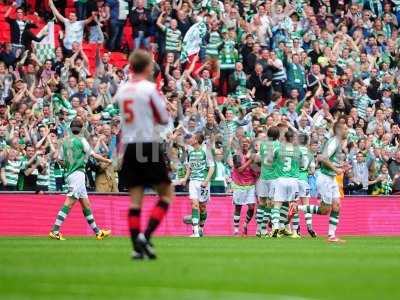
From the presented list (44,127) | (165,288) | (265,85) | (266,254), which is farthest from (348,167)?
(165,288)

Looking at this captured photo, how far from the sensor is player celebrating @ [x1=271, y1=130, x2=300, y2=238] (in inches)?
1071

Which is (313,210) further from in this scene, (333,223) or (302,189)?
(333,223)

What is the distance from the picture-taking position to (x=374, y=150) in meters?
32.5

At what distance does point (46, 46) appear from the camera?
30.9 m

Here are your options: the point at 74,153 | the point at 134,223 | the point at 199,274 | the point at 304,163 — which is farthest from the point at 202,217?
the point at 199,274

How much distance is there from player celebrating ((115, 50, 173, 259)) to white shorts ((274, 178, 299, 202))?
481 inches

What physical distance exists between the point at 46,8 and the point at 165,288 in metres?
22.0

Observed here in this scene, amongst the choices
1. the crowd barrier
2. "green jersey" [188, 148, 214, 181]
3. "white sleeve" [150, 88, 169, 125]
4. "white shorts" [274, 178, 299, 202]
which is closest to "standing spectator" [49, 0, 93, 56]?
the crowd barrier

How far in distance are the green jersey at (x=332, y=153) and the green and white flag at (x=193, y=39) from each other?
1014cm

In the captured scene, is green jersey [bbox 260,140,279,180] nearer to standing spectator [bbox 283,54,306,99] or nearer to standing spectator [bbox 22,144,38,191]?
standing spectator [bbox 22,144,38,191]

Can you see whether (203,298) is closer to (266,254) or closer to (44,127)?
(266,254)

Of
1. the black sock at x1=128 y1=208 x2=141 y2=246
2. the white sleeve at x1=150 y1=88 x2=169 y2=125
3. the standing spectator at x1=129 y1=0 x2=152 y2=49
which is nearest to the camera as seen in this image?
the black sock at x1=128 y1=208 x2=141 y2=246

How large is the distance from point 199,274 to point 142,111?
300 cm

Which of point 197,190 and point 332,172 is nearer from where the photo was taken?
point 332,172
